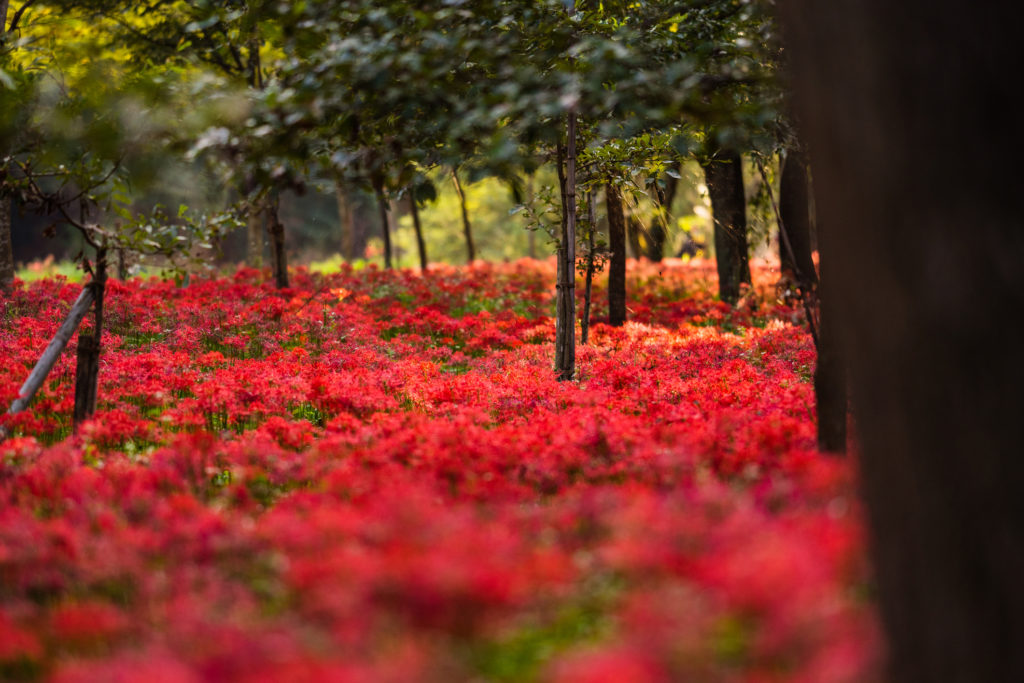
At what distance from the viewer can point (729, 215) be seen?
15.2 metres

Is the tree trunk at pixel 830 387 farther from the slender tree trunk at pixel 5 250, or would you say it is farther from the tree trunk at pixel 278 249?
the slender tree trunk at pixel 5 250

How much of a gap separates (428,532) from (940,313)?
245 cm

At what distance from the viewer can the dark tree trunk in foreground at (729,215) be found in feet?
50.2

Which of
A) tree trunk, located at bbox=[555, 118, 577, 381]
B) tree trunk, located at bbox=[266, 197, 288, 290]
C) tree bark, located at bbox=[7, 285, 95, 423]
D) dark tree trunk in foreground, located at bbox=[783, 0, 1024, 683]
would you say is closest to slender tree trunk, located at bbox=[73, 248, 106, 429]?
tree bark, located at bbox=[7, 285, 95, 423]

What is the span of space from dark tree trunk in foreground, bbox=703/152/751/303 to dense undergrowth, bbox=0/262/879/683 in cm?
685

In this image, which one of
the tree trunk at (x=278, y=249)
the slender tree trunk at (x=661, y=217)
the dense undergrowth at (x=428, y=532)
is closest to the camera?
the dense undergrowth at (x=428, y=532)

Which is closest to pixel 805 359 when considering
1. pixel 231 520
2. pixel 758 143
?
pixel 758 143

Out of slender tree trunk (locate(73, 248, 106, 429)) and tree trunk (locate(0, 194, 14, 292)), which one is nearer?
slender tree trunk (locate(73, 248, 106, 429))

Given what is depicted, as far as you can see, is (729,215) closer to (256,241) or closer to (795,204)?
(795,204)

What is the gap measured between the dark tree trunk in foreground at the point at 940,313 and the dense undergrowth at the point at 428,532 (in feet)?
1.39

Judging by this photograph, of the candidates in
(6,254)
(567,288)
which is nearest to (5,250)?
(6,254)

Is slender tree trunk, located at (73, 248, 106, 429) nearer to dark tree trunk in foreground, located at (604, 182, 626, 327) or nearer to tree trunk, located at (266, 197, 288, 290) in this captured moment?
dark tree trunk in foreground, located at (604, 182, 626, 327)

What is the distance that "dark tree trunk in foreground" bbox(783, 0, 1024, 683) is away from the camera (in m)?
2.34

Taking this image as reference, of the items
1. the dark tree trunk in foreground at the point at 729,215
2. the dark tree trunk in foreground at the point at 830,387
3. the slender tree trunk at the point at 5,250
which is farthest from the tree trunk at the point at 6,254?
the dark tree trunk in foreground at the point at 830,387
